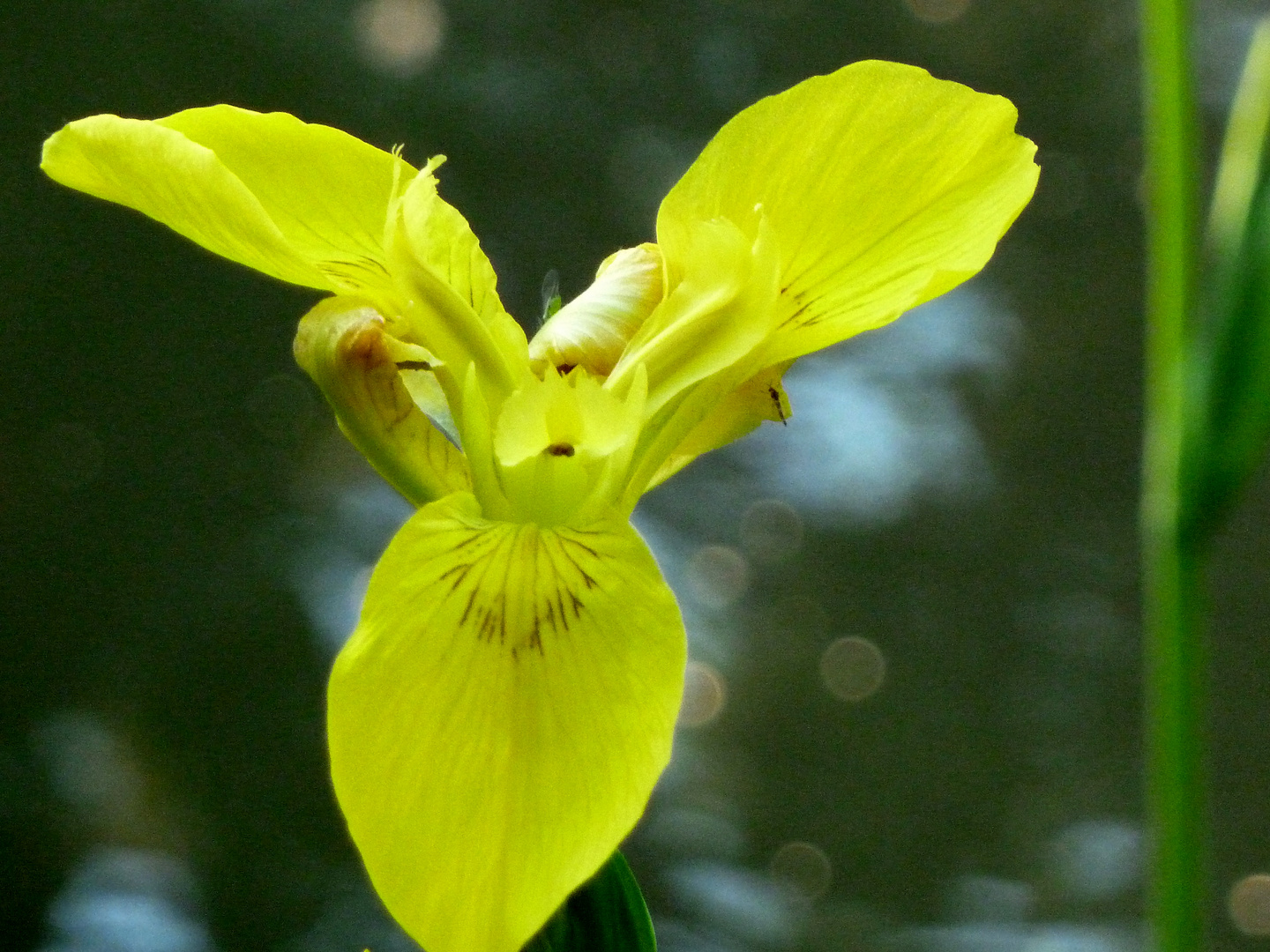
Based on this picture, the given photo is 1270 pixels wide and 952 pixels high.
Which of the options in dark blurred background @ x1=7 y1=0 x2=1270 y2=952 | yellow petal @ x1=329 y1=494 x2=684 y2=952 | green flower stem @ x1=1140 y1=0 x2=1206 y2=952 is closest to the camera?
yellow petal @ x1=329 y1=494 x2=684 y2=952

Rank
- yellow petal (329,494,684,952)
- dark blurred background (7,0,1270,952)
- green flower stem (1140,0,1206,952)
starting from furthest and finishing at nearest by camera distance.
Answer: dark blurred background (7,0,1270,952) → green flower stem (1140,0,1206,952) → yellow petal (329,494,684,952)

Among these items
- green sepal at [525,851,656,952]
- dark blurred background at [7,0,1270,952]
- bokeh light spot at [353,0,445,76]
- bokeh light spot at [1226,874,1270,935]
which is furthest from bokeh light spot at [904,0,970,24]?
green sepal at [525,851,656,952]

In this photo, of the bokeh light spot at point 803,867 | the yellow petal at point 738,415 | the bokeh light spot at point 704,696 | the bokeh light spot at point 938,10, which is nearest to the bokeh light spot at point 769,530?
the bokeh light spot at point 704,696

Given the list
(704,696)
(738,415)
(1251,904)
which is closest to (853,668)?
(704,696)

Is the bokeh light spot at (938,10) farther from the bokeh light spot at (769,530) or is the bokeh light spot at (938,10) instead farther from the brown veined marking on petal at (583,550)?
the brown veined marking on petal at (583,550)

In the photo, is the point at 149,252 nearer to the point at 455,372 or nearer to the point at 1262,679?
the point at 455,372

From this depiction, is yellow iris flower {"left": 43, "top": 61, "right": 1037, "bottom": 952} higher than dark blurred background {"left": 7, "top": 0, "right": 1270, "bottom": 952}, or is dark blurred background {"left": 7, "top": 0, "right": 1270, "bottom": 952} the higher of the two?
dark blurred background {"left": 7, "top": 0, "right": 1270, "bottom": 952}

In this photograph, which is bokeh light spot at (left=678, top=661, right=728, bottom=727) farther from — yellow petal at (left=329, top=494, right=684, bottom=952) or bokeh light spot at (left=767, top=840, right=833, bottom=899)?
yellow petal at (left=329, top=494, right=684, bottom=952)
